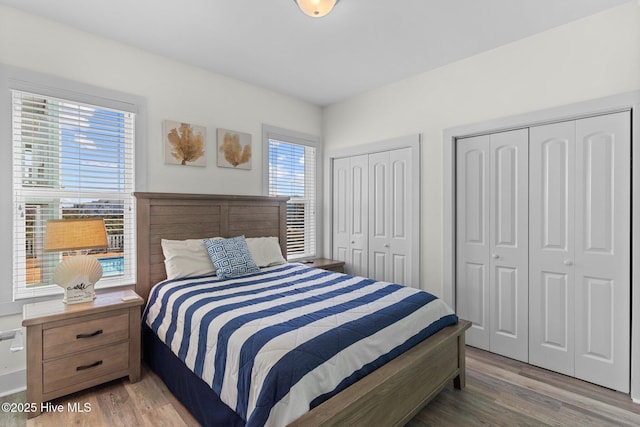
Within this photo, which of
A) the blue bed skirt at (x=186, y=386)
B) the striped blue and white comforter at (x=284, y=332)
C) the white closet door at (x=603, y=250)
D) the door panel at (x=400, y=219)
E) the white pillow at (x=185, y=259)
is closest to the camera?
the striped blue and white comforter at (x=284, y=332)

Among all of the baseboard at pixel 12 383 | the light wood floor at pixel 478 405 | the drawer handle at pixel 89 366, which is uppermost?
the drawer handle at pixel 89 366

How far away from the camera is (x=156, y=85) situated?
291 cm

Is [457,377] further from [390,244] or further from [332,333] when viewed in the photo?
[390,244]

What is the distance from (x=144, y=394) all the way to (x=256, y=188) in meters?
2.17

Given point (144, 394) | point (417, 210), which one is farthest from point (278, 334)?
point (417, 210)

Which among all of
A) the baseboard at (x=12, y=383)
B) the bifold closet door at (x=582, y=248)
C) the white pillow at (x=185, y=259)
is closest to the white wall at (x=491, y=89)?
the bifold closet door at (x=582, y=248)

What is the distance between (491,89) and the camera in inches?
112

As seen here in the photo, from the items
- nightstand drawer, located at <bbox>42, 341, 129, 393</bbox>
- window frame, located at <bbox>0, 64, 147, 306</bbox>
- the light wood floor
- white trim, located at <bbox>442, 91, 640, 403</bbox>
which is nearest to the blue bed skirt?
the light wood floor

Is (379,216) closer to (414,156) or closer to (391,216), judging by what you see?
(391,216)

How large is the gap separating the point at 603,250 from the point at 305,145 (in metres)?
3.14

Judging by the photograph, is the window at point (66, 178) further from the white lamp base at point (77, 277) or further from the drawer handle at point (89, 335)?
the drawer handle at point (89, 335)

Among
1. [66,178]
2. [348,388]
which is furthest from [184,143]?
[348,388]

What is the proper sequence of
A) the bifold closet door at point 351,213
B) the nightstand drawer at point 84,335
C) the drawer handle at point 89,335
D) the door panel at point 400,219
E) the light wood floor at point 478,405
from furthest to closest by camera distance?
1. the bifold closet door at point 351,213
2. the door panel at point 400,219
3. the drawer handle at point 89,335
4. the nightstand drawer at point 84,335
5. the light wood floor at point 478,405

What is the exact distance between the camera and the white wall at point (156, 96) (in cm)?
225
